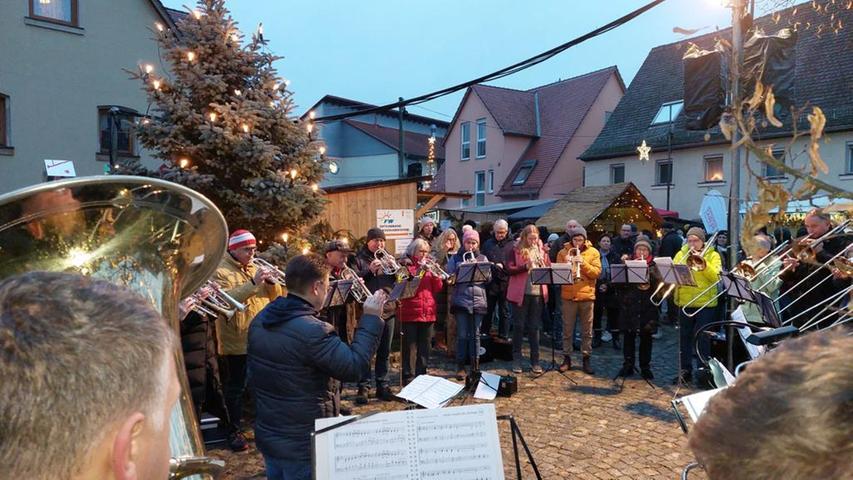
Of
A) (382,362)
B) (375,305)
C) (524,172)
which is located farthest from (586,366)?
(524,172)

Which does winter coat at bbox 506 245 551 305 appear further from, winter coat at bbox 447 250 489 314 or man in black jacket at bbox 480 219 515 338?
winter coat at bbox 447 250 489 314

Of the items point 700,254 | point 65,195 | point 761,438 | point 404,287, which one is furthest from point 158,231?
point 700,254

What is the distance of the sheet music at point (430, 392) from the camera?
3.31m

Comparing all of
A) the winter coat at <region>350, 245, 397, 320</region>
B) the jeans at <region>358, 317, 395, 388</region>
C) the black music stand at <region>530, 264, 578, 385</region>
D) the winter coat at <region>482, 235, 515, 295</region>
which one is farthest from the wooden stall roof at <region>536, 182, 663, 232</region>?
the jeans at <region>358, 317, 395, 388</region>

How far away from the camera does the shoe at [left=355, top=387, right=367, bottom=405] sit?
20.5 feet

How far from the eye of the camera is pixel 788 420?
32.1 inches

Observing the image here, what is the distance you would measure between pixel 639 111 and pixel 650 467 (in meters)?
23.1

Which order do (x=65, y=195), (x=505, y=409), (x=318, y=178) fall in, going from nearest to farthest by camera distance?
1. (x=65, y=195)
2. (x=505, y=409)
3. (x=318, y=178)

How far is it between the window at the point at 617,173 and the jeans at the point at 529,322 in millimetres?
18684

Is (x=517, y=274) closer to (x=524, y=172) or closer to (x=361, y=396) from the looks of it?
(x=361, y=396)

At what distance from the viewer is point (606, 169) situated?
2528cm

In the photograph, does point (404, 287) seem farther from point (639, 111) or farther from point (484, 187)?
point (484, 187)

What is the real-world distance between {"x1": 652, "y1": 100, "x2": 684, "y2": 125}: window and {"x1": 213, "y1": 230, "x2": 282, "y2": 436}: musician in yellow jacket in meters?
22.0

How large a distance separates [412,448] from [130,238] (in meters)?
1.46
